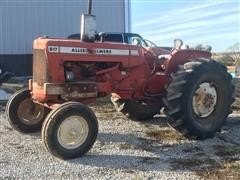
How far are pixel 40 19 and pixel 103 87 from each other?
15.0 meters

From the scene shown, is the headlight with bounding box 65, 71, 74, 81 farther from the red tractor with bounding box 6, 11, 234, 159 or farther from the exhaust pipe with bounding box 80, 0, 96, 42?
the exhaust pipe with bounding box 80, 0, 96, 42

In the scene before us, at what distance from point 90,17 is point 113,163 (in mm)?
2189

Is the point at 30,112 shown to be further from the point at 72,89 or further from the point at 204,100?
the point at 204,100

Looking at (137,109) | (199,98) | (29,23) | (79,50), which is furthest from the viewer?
(29,23)

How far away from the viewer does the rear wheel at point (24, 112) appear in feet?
26.1

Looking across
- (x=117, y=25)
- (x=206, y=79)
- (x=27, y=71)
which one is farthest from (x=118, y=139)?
(x=117, y=25)

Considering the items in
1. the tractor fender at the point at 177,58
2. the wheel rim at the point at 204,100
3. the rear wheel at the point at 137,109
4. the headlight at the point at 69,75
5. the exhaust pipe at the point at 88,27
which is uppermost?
the exhaust pipe at the point at 88,27

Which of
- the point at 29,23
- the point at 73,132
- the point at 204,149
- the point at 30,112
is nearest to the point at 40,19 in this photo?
the point at 29,23

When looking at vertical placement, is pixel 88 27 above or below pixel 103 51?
above

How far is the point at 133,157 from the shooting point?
21.5 feet

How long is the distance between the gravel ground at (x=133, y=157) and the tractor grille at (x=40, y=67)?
94 centimetres

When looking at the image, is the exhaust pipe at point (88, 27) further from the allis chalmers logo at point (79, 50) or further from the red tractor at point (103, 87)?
the allis chalmers logo at point (79, 50)

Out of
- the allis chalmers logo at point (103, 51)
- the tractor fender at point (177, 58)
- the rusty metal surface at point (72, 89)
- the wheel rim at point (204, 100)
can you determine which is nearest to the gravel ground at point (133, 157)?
the wheel rim at point (204, 100)

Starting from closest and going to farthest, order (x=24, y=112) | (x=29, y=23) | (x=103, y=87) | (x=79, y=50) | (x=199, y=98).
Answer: (x=79, y=50)
(x=103, y=87)
(x=199, y=98)
(x=24, y=112)
(x=29, y=23)
